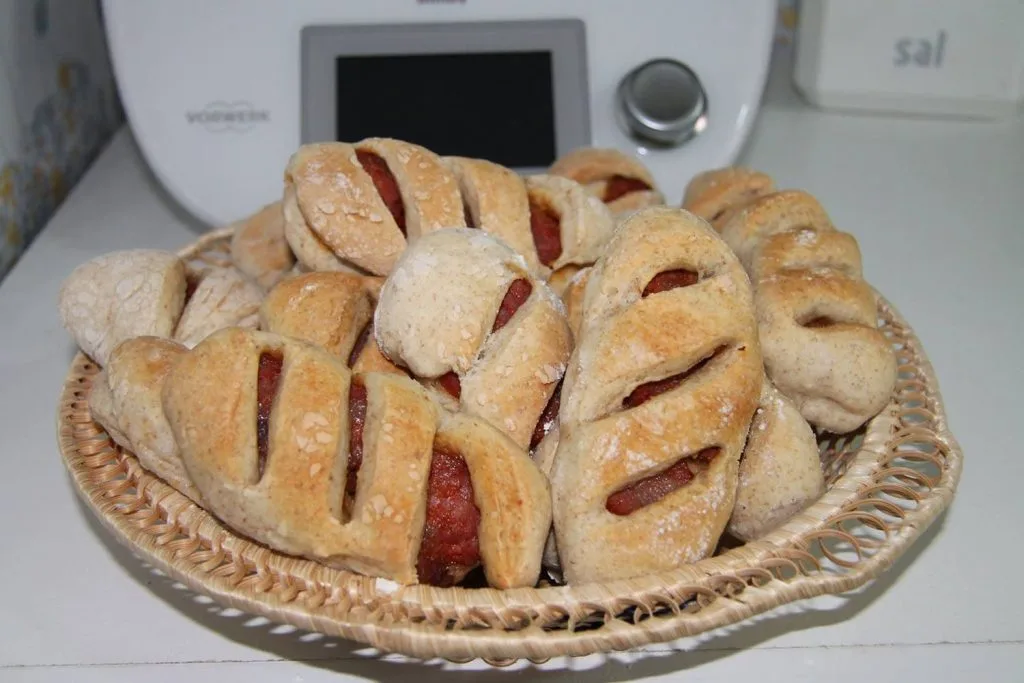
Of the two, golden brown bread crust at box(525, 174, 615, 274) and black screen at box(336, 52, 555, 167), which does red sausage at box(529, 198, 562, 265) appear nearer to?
golden brown bread crust at box(525, 174, 615, 274)

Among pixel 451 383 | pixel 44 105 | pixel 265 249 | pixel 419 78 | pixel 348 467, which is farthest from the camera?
pixel 44 105

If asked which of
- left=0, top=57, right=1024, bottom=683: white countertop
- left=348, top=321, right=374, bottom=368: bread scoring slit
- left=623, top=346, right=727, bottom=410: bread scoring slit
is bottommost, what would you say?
left=0, top=57, right=1024, bottom=683: white countertop

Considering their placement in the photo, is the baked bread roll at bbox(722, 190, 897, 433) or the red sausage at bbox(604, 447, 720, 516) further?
the baked bread roll at bbox(722, 190, 897, 433)

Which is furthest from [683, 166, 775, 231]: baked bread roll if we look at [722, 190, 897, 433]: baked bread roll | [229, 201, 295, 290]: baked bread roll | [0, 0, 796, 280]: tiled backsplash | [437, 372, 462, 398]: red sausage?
[0, 0, 796, 280]: tiled backsplash

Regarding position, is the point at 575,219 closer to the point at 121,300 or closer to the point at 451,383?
the point at 451,383

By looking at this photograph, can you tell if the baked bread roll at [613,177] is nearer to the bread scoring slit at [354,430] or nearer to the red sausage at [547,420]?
the red sausage at [547,420]

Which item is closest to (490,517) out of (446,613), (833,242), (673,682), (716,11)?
(446,613)

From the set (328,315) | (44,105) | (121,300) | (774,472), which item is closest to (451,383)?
(328,315)

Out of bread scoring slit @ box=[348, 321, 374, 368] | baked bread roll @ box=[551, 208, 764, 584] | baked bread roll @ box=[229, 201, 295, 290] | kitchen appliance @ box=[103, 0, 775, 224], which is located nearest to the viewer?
baked bread roll @ box=[551, 208, 764, 584]
